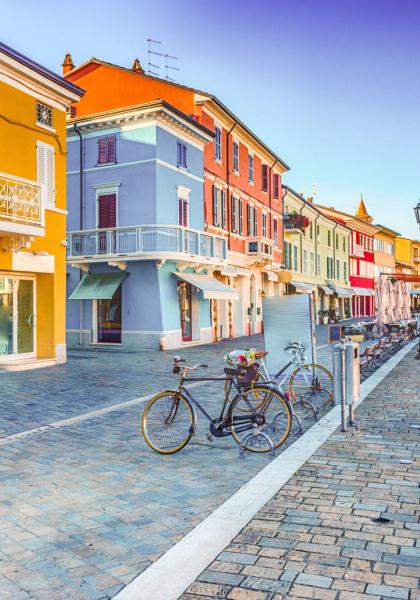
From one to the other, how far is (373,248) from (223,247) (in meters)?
41.4

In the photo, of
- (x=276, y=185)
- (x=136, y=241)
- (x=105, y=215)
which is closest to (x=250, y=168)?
(x=276, y=185)

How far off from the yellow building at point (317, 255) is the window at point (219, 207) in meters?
10.2

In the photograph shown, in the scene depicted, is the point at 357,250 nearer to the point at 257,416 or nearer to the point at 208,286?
the point at 208,286

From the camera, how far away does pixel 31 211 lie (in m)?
13.7

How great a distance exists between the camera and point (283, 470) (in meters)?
5.55

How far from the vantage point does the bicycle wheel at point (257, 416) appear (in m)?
6.23

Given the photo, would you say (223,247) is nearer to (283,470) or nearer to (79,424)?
(79,424)

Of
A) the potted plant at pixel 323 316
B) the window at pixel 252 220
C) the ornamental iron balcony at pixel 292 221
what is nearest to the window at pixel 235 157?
the window at pixel 252 220

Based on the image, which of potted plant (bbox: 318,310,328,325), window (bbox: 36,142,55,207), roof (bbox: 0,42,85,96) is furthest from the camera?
potted plant (bbox: 318,310,328,325)

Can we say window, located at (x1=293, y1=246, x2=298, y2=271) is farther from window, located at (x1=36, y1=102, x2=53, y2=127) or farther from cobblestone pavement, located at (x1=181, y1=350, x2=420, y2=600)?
cobblestone pavement, located at (x1=181, y1=350, x2=420, y2=600)

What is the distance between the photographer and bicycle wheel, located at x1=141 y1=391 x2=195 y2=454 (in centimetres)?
636

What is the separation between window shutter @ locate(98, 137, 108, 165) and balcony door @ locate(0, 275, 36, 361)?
25.6ft

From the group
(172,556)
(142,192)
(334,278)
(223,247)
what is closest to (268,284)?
(223,247)

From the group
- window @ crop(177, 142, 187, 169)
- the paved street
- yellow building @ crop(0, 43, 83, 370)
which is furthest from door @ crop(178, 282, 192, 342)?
the paved street
